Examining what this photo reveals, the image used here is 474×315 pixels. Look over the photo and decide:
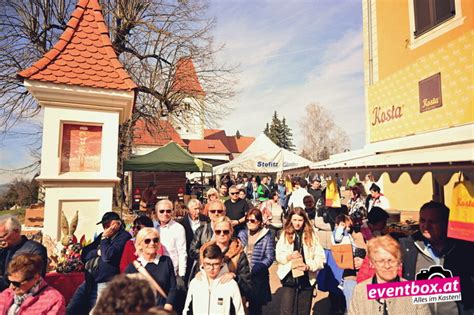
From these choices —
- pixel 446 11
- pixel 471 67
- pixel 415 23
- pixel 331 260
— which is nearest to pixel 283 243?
pixel 331 260

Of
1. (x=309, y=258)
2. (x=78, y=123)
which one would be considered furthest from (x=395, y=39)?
(x=78, y=123)

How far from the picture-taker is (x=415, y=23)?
623 cm

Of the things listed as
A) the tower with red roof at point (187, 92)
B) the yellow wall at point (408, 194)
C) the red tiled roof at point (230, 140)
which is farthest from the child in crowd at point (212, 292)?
the red tiled roof at point (230, 140)

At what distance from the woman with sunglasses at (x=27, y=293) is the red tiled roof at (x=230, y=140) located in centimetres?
6980

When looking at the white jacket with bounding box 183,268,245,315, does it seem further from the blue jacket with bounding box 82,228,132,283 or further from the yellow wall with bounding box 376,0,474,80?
the yellow wall with bounding box 376,0,474,80

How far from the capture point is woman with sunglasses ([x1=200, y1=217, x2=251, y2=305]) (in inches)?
112

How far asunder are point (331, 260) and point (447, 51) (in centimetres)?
353

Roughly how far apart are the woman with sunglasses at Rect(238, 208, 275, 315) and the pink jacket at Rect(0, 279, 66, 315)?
189 centimetres

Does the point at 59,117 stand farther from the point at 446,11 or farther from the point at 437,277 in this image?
the point at 446,11

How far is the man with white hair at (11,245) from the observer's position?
287cm

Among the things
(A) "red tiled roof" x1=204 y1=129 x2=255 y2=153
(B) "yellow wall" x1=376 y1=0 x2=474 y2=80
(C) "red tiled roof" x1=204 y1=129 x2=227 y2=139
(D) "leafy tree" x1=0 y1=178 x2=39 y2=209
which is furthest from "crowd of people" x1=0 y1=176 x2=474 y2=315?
(C) "red tiled roof" x1=204 y1=129 x2=227 y2=139

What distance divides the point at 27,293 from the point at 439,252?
12.1ft

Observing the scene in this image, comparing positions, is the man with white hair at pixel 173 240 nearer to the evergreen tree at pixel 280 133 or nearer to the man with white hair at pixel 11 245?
the man with white hair at pixel 11 245

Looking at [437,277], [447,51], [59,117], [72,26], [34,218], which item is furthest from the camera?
[34,218]
